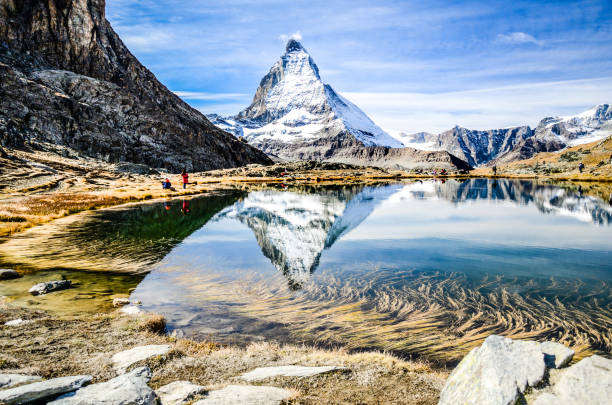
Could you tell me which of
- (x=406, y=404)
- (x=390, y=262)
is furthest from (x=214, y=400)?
(x=390, y=262)

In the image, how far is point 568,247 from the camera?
24406mm

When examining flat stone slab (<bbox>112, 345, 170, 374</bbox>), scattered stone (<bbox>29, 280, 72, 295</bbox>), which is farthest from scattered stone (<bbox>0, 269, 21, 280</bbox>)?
flat stone slab (<bbox>112, 345, 170, 374</bbox>)

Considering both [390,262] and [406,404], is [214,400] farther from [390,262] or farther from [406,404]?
[390,262]

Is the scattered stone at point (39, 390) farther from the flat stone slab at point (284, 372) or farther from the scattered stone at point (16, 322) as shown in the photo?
the scattered stone at point (16, 322)

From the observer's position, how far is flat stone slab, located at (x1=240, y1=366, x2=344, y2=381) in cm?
792

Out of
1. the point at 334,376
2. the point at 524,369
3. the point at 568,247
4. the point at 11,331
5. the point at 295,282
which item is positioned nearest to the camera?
the point at 524,369

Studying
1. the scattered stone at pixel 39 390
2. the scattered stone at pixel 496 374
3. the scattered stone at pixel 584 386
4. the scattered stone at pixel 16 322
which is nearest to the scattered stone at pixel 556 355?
the scattered stone at pixel 496 374

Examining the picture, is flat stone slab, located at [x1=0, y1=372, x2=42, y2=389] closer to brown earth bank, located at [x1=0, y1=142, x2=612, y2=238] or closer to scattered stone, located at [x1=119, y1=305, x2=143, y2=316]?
scattered stone, located at [x1=119, y1=305, x2=143, y2=316]

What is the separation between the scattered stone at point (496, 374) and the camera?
587 centimetres

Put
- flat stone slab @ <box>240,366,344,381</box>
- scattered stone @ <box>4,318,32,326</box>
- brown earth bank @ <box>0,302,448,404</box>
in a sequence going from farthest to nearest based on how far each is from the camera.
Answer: scattered stone @ <box>4,318,32,326</box> → flat stone slab @ <box>240,366,344,381</box> → brown earth bank @ <box>0,302,448,404</box>

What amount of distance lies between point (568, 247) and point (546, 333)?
16320 millimetres

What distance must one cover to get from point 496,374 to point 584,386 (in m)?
1.19

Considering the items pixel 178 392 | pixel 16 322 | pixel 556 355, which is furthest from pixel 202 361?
pixel 556 355

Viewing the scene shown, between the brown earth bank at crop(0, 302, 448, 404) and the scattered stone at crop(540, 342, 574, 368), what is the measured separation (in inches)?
80.9
